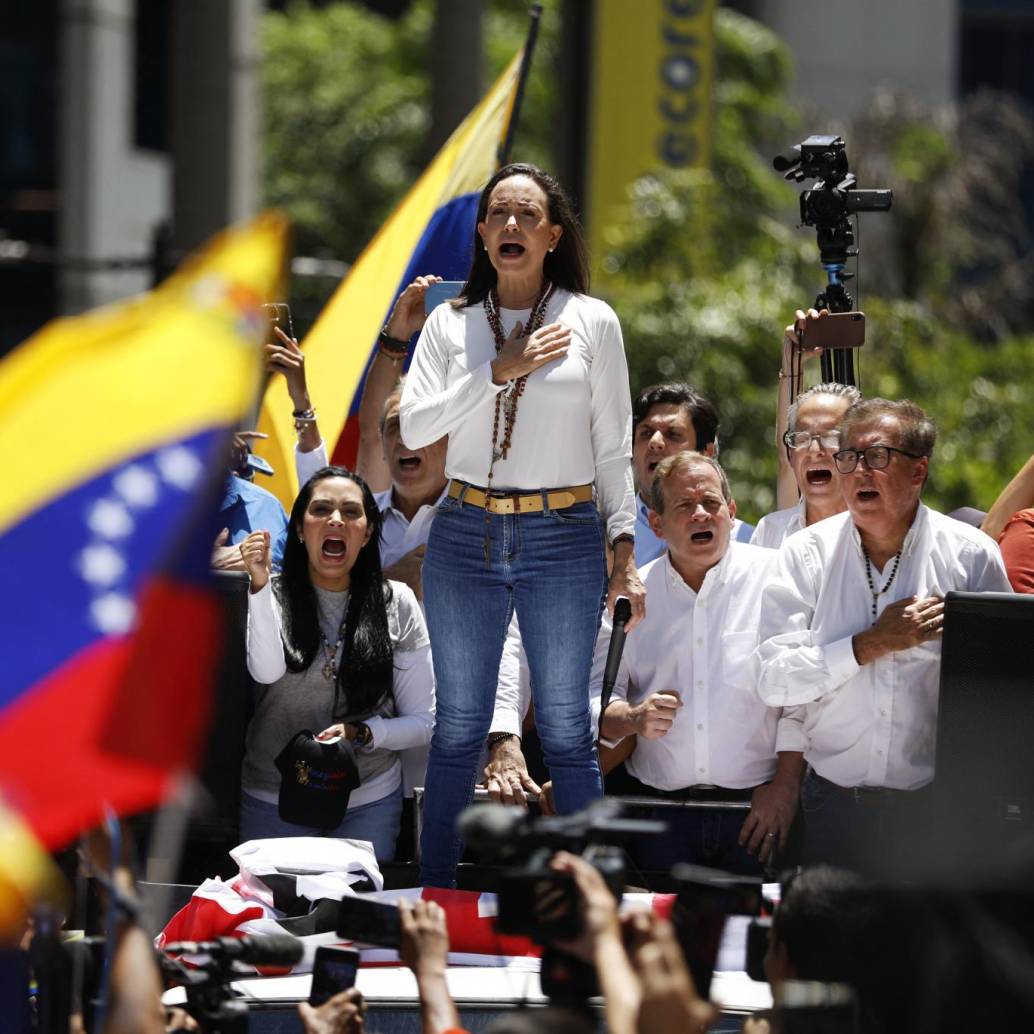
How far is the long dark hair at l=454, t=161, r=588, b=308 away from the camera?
536 cm

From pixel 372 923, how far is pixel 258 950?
0.80ft

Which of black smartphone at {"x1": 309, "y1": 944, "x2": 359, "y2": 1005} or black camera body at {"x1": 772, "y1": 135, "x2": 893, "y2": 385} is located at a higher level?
black camera body at {"x1": 772, "y1": 135, "x2": 893, "y2": 385}

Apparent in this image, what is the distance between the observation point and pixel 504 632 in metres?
5.34

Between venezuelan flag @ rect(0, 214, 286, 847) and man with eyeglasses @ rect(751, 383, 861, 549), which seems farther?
man with eyeglasses @ rect(751, 383, 861, 549)

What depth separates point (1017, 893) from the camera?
130 inches

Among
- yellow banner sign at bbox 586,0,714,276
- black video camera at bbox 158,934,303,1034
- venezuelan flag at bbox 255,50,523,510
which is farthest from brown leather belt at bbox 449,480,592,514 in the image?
yellow banner sign at bbox 586,0,714,276

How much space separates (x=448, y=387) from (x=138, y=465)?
2.14m

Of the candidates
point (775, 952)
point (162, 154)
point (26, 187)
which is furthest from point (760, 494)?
point (26, 187)

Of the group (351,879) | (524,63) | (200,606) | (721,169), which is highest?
(721,169)

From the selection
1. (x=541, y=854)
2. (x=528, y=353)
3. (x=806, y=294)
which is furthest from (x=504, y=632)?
(x=806, y=294)

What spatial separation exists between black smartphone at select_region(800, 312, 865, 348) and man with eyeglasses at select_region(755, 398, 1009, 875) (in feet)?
2.68

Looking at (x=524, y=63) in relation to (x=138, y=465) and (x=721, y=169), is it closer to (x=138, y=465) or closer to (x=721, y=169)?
(x=138, y=465)

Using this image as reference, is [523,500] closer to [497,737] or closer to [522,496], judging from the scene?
[522,496]

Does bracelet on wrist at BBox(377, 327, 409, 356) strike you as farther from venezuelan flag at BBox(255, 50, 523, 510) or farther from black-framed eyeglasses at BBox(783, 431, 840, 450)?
black-framed eyeglasses at BBox(783, 431, 840, 450)
